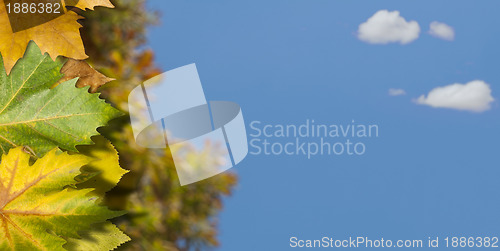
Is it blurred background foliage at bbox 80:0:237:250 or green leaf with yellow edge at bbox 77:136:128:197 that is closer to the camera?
green leaf with yellow edge at bbox 77:136:128:197

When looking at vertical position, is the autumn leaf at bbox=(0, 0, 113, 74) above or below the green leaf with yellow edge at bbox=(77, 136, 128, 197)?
above

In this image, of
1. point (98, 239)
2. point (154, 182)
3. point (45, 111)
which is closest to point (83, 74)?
point (45, 111)

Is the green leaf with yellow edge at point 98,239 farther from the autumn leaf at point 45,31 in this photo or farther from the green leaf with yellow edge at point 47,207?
the autumn leaf at point 45,31

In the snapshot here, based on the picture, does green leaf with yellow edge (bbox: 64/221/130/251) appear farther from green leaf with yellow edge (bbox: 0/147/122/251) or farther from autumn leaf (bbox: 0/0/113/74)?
autumn leaf (bbox: 0/0/113/74)

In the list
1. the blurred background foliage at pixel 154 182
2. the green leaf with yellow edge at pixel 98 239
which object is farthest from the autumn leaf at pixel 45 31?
the blurred background foliage at pixel 154 182

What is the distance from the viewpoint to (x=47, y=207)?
1.61 feet


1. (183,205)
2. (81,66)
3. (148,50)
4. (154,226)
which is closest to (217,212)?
(183,205)

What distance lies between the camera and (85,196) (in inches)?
19.1

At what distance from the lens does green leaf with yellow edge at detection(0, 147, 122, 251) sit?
0.46m

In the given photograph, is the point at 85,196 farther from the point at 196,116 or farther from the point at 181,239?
the point at 181,239

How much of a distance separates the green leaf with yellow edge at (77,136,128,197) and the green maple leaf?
0.06 ft

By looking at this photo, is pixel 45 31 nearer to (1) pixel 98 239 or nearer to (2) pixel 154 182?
(1) pixel 98 239

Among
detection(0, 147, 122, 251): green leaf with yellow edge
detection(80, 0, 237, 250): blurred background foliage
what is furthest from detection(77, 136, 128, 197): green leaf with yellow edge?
detection(80, 0, 237, 250): blurred background foliage

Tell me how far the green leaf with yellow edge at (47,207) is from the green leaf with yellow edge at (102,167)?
0.01m
